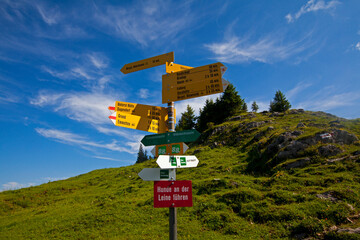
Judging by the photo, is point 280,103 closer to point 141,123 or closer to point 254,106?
point 254,106

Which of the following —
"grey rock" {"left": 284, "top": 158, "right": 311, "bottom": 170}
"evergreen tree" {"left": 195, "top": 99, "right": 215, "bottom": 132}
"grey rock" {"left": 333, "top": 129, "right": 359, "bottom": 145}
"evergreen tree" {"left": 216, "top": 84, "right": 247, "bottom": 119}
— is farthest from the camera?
"evergreen tree" {"left": 195, "top": 99, "right": 215, "bottom": 132}

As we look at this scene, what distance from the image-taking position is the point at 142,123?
650cm

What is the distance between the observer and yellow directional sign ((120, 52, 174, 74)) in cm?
677

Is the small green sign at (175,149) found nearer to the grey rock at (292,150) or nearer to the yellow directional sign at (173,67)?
the yellow directional sign at (173,67)

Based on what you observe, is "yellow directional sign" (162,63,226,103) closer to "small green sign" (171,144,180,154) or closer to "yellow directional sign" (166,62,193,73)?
"yellow directional sign" (166,62,193,73)

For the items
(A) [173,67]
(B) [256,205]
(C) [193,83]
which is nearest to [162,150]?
(C) [193,83]

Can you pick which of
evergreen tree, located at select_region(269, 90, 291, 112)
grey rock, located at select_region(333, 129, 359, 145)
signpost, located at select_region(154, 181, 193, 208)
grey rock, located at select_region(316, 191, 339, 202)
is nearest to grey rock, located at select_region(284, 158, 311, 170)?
grey rock, located at select_region(333, 129, 359, 145)

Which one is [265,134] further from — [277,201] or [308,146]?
[277,201]

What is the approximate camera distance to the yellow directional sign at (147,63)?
6773 mm

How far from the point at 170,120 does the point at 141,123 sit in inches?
38.3

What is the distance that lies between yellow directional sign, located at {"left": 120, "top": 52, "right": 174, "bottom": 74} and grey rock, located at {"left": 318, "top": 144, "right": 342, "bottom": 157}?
16491 mm

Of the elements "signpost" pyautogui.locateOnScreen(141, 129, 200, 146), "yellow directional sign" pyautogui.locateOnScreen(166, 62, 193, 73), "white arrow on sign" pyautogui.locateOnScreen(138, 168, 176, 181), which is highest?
"yellow directional sign" pyautogui.locateOnScreen(166, 62, 193, 73)

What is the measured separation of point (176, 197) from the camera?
518 centimetres

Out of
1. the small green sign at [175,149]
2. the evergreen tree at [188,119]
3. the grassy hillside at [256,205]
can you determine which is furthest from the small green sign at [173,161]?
the evergreen tree at [188,119]
